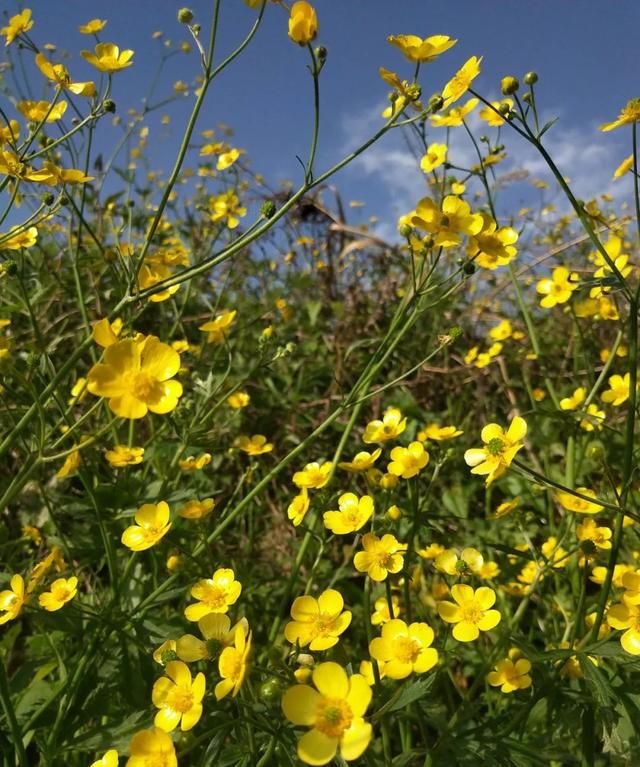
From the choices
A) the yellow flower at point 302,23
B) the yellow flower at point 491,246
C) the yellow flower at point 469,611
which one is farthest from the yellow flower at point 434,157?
the yellow flower at point 469,611

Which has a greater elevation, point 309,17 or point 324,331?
point 324,331

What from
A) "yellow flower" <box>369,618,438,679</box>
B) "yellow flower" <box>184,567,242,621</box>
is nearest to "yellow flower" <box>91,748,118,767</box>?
"yellow flower" <box>184,567,242,621</box>

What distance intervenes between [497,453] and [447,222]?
0.54 m

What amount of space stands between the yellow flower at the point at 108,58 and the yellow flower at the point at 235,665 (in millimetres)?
1474

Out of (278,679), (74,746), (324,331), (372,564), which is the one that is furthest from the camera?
(324,331)

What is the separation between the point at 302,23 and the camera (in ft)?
4.57

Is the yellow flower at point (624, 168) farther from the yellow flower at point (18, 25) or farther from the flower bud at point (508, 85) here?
the yellow flower at point (18, 25)

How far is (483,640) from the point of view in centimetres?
205

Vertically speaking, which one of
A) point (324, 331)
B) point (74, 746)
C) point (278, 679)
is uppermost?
point (324, 331)

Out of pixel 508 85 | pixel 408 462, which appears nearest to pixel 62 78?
pixel 508 85

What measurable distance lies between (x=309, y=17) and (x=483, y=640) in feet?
5.86

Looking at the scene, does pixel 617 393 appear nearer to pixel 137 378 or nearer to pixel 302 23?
pixel 302 23

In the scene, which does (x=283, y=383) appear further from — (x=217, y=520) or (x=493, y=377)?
(x=217, y=520)

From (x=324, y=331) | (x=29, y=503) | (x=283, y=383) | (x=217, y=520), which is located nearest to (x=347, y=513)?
(x=217, y=520)
